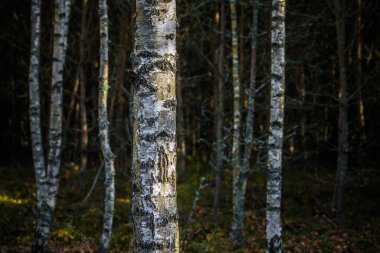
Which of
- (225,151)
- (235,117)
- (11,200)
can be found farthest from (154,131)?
(225,151)

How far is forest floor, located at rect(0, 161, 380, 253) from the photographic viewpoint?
9.76 m

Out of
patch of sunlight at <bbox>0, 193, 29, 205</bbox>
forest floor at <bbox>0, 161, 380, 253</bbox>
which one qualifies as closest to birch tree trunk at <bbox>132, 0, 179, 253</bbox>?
forest floor at <bbox>0, 161, 380, 253</bbox>

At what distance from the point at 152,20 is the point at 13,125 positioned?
24.2m

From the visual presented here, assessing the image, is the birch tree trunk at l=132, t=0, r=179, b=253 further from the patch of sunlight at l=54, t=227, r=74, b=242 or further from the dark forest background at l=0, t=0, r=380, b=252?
the patch of sunlight at l=54, t=227, r=74, b=242

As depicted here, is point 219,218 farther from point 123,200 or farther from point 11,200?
point 11,200

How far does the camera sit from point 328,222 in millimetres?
12031

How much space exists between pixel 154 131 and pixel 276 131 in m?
4.51

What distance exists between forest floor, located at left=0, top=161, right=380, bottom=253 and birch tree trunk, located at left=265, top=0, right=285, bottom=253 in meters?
1.52

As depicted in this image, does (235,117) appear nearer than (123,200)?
Yes

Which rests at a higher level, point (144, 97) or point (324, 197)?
point (144, 97)

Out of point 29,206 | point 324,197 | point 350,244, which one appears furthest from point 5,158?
point 350,244

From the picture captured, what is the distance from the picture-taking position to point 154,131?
9.36 feet

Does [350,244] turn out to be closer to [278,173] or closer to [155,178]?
[278,173]

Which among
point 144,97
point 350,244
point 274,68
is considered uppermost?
point 274,68
